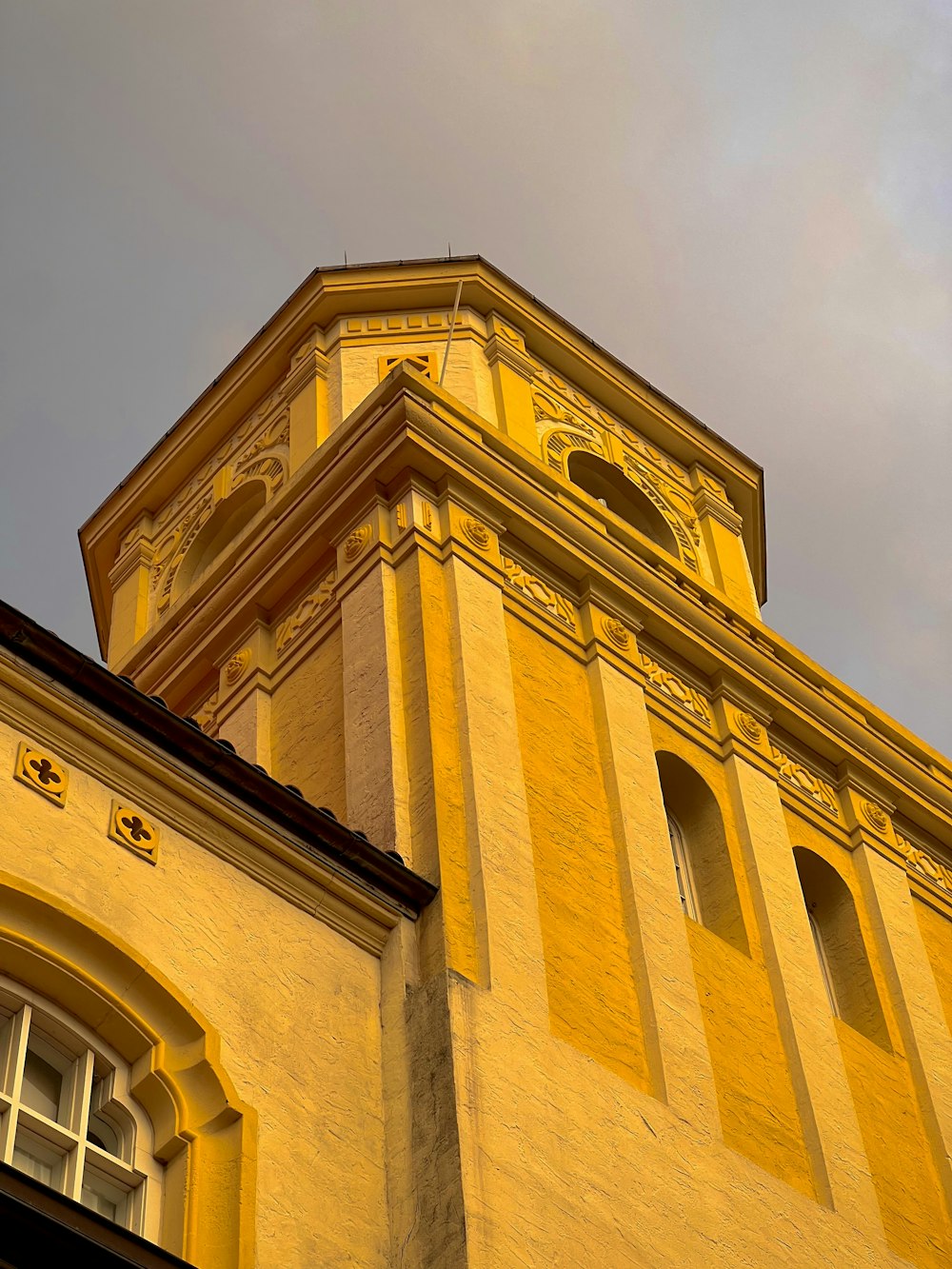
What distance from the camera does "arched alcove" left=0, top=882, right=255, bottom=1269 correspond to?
1210cm

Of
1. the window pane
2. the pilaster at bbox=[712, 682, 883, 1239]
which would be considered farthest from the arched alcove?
the pilaster at bbox=[712, 682, 883, 1239]

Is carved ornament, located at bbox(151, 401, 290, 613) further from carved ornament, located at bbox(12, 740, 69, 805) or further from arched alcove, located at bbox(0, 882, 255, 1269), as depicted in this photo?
arched alcove, located at bbox(0, 882, 255, 1269)

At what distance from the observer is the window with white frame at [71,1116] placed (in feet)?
37.9

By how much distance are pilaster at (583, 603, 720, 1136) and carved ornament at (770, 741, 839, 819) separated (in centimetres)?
182

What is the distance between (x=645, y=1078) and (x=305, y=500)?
6.56 meters

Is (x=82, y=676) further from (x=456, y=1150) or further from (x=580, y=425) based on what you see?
(x=580, y=425)

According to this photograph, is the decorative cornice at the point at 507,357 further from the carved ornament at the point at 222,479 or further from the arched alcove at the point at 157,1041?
the arched alcove at the point at 157,1041

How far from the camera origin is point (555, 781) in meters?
17.0

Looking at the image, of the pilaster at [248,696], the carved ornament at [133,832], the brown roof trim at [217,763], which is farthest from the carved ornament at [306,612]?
the carved ornament at [133,832]

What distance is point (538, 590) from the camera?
19.1 m

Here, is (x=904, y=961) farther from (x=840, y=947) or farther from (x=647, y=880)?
(x=647, y=880)

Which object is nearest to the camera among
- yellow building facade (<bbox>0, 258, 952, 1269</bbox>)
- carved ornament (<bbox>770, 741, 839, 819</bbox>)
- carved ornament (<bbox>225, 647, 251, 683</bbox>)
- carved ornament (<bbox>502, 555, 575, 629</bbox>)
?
yellow building facade (<bbox>0, 258, 952, 1269</bbox>)

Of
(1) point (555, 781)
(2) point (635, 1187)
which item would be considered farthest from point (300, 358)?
(2) point (635, 1187)

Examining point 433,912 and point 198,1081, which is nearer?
point 198,1081
